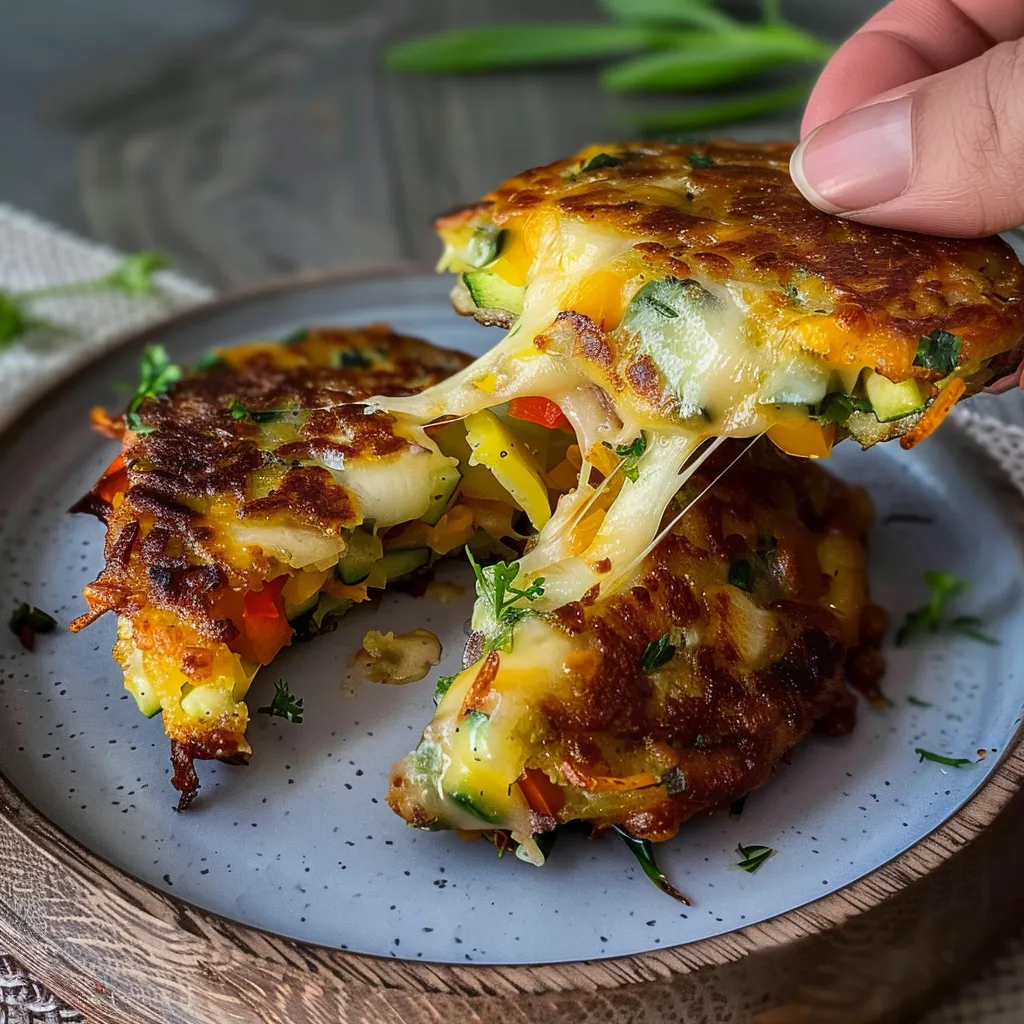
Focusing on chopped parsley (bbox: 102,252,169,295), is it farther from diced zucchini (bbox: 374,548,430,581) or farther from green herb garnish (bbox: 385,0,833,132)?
green herb garnish (bbox: 385,0,833,132)

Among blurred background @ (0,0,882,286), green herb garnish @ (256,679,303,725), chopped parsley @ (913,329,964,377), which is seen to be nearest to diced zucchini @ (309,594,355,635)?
green herb garnish @ (256,679,303,725)

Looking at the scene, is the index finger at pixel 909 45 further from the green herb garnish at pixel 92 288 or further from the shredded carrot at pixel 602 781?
the green herb garnish at pixel 92 288

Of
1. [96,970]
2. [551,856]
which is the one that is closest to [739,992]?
[551,856]

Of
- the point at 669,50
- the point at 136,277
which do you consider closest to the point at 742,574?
the point at 136,277

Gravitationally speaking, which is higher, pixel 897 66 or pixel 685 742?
pixel 897 66

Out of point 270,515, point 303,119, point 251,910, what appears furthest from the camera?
point 303,119

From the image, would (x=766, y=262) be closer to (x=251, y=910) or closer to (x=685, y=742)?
(x=685, y=742)

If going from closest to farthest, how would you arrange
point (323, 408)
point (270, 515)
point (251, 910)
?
point (251, 910) < point (270, 515) < point (323, 408)
